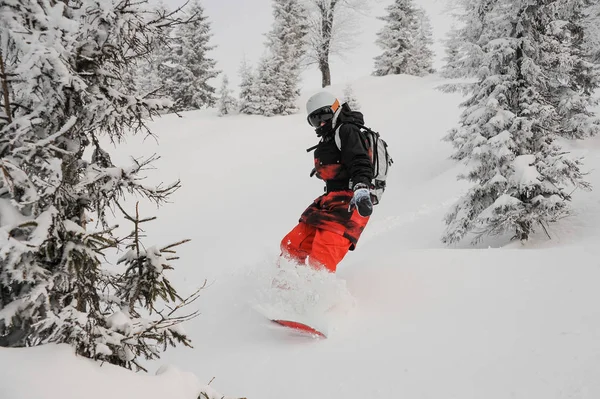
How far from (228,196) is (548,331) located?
456 inches

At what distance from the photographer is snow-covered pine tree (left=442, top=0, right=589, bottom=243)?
7406 millimetres

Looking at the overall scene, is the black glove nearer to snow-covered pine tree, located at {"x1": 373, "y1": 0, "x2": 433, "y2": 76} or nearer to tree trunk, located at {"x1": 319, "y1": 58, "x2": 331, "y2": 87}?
tree trunk, located at {"x1": 319, "y1": 58, "x2": 331, "y2": 87}

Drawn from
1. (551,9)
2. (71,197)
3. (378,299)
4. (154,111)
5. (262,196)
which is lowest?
(262,196)

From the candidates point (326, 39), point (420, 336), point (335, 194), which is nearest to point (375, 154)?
point (335, 194)

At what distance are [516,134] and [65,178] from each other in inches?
315

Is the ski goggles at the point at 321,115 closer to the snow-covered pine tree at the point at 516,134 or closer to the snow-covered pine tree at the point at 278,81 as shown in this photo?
the snow-covered pine tree at the point at 516,134

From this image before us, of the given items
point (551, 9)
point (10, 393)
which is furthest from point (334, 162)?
point (551, 9)

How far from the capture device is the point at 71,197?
162cm

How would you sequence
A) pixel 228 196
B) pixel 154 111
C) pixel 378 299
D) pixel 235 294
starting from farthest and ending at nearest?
pixel 228 196 → pixel 235 294 → pixel 378 299 → pixel 154 111

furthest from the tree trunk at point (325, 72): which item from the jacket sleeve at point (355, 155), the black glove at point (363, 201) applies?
the black glove at point (363, 201)

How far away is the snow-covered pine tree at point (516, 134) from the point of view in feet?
24.3

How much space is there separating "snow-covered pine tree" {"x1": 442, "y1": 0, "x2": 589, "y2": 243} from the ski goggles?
4.44 metres

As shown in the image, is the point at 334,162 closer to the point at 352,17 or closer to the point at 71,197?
the point at 71,197

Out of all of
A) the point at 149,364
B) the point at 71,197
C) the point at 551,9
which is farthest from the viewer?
the point at 551,9
